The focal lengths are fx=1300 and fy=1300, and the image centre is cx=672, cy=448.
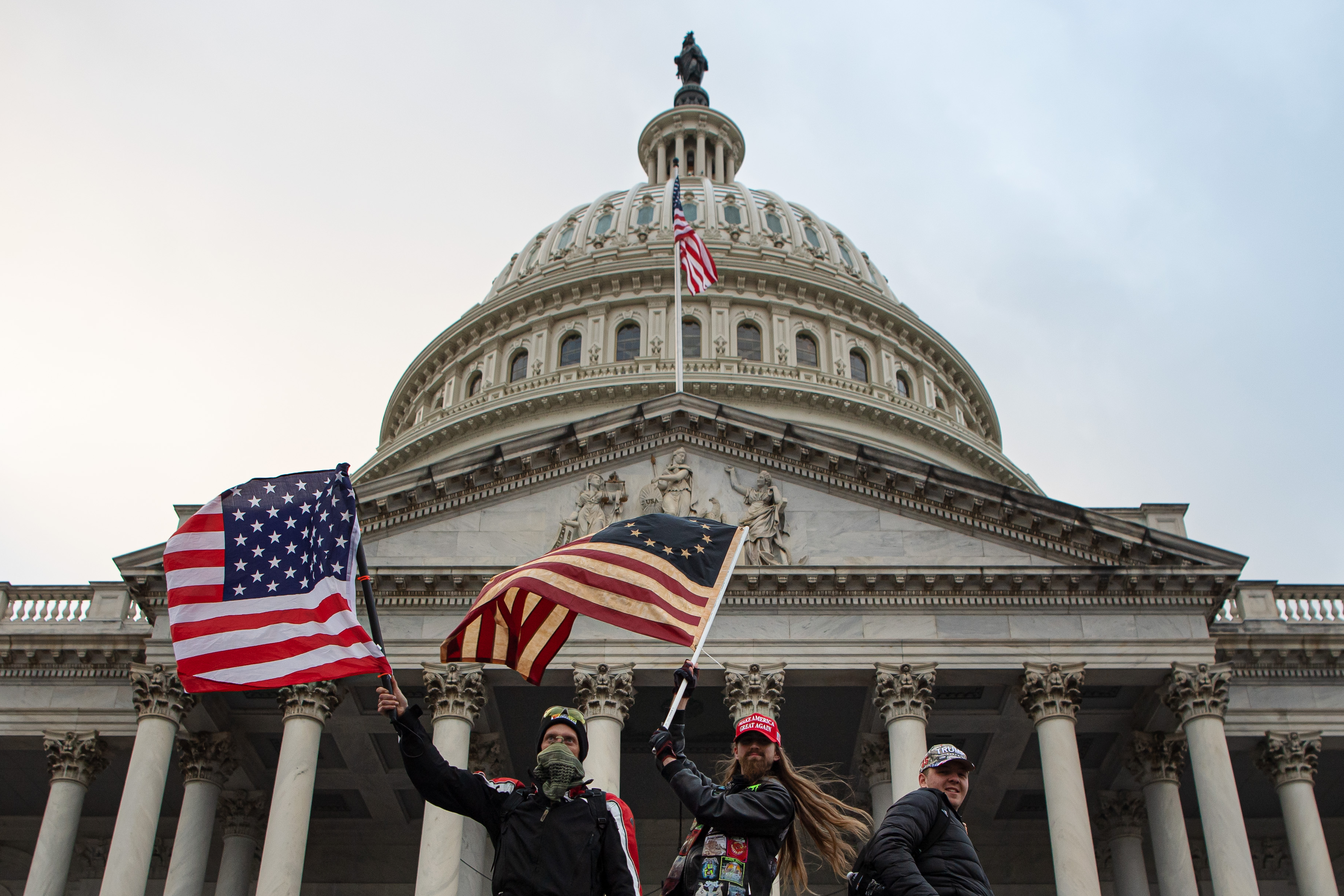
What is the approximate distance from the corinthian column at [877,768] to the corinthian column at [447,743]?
28.7 ft

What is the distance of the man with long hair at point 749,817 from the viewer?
735cm

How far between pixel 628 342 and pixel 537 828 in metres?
49.4

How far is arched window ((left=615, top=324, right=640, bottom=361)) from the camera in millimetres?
55562

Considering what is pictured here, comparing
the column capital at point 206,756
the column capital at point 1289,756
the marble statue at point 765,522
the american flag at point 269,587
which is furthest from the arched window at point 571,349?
the american flag at point 269,587

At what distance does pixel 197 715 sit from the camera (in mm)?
29453

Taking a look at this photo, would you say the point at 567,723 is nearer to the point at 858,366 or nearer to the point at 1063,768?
the point at 1063,768

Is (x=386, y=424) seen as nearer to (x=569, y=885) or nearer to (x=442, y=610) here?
(x=442, y=610)

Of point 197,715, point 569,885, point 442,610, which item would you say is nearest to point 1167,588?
point 442,610

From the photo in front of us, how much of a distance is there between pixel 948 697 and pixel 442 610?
11566 millimetres

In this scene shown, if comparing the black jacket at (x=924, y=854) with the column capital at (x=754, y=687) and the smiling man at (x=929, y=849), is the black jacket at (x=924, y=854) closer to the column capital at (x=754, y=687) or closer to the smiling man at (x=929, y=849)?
the smiling man at (x=929, y=849)

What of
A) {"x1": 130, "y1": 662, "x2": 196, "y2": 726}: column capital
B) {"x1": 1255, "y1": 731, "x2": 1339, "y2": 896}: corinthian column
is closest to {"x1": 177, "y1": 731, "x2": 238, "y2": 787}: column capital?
{"x1": 130, "y1": 662, "x2": 196, "y2": 726}: column capital

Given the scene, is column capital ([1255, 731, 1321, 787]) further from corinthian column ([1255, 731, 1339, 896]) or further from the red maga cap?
the red maga cap

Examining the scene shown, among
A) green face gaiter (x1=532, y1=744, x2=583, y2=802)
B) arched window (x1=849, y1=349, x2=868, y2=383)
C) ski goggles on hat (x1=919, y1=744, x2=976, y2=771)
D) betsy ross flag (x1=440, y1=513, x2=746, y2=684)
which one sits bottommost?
green face gaiter (x1=532, y1=744, x2=583, y2=802)

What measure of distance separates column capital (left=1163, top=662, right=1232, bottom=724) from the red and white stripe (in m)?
21.3
